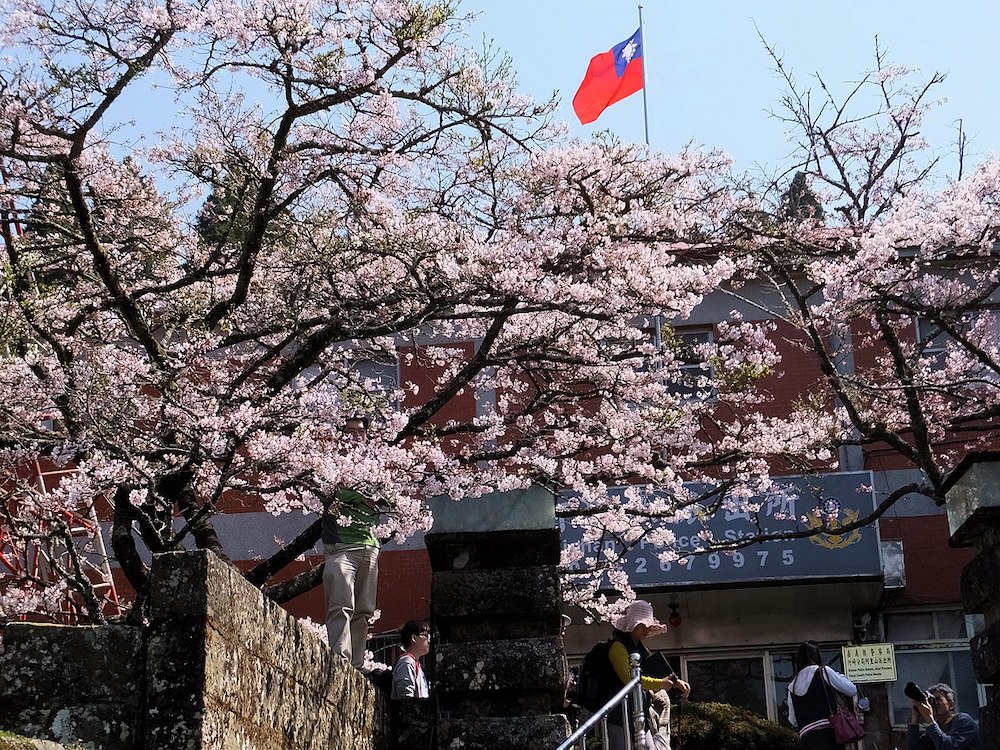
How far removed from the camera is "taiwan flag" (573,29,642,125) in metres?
14.0

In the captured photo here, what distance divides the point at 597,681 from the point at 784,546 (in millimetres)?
9814

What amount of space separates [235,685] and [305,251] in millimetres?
7665

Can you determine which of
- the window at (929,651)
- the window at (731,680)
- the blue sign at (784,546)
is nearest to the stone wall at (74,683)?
the blue sign at (784,546)

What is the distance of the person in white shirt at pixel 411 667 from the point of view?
8383 mm

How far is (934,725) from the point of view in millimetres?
9023

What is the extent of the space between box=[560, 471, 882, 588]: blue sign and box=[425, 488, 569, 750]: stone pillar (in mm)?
10277

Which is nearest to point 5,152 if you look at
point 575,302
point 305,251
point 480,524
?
point 305,251

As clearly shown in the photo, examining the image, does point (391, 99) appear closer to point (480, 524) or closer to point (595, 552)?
point (480, 524)

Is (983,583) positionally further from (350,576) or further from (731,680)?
(731,680)

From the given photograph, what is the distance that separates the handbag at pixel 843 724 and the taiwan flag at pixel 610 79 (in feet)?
24.8

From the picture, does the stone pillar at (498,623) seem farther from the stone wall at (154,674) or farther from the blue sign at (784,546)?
the blue sign at (784,546)

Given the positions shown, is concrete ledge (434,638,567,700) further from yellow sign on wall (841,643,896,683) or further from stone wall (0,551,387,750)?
yellow sign on wall (841,643,896,683)

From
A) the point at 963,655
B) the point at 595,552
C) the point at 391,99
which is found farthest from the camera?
the point at 963,655

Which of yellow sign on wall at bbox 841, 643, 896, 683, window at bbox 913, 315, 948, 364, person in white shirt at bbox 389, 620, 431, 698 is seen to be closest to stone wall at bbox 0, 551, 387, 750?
person in white shirt at bbox 389, 620, 431, 698
